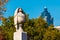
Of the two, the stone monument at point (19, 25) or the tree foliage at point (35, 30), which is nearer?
the stone monument at point (19, 25)

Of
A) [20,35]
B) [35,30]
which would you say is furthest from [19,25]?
[35,30]

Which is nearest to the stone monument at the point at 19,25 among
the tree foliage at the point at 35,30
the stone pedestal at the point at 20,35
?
the stone pedestal at the point at 20,35

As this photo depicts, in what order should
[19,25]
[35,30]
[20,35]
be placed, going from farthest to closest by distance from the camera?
1. [35,30]
2. [19,25]
3. [20,35]

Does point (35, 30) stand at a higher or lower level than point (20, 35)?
lower

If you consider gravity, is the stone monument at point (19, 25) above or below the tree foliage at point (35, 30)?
above

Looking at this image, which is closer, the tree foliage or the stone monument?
the stone monument

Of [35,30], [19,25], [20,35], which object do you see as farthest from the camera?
[35,30]

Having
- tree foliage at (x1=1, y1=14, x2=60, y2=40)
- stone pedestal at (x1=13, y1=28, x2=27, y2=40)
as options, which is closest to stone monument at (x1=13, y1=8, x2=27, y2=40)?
stone pedestal at (x1=13, y1=28, x2=27, y2=40)

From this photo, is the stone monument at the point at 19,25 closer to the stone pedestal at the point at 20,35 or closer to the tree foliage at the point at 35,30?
the stone pedestal at the point at 20,35

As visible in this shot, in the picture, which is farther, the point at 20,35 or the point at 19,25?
the point at 19,25

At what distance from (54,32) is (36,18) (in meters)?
6.08

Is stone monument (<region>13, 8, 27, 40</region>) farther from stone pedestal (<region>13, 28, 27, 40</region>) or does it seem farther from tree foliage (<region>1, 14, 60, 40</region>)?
tree foliage (<region>1, 14, 60, 40</region>)

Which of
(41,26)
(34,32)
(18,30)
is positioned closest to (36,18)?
(41,26)

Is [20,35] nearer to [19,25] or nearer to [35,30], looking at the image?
[19,25]
